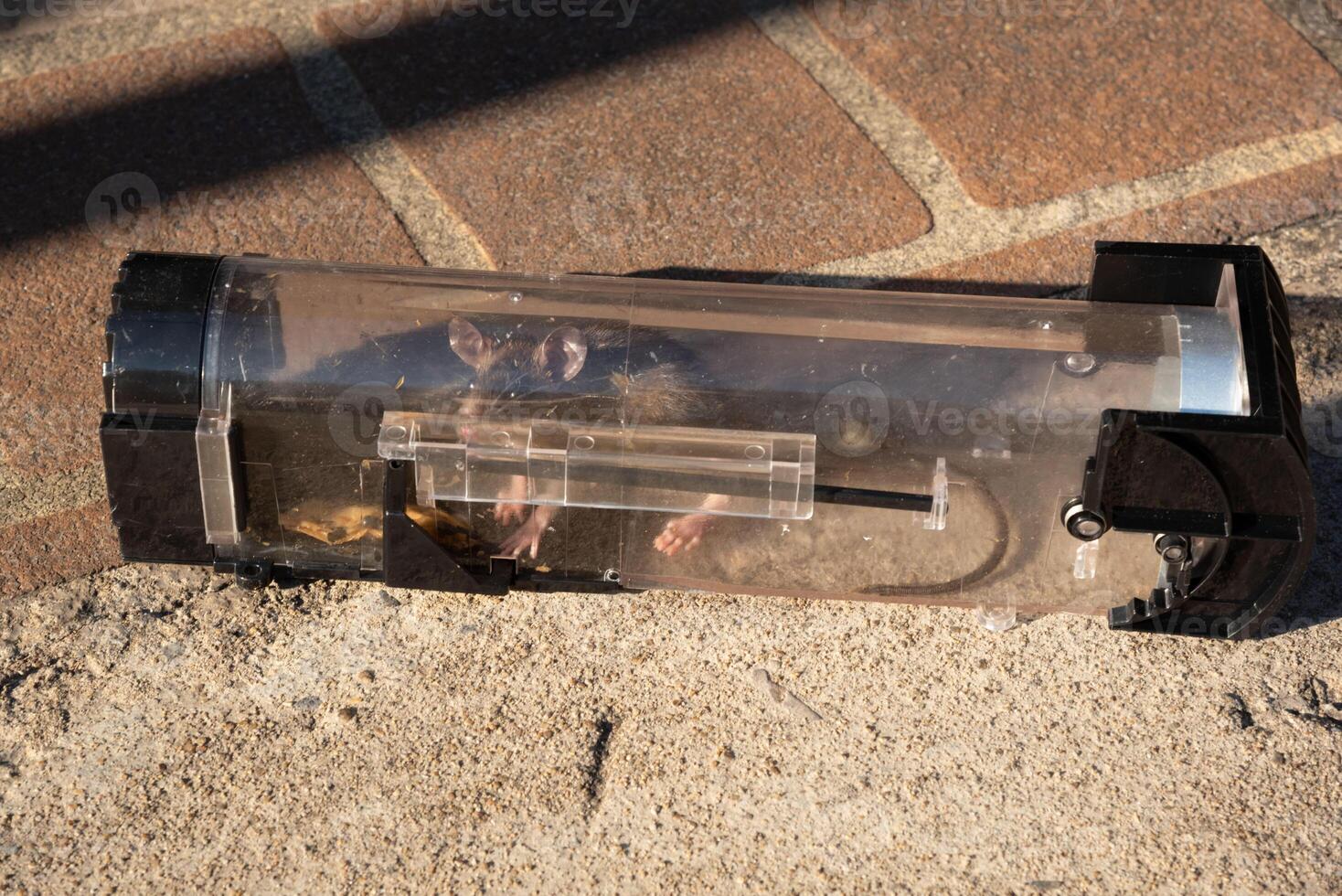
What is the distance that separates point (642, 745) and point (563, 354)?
549 mm

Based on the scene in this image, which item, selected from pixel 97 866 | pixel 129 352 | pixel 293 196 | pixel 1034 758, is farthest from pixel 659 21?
pixel 97 866

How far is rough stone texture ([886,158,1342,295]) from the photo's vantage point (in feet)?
7.55

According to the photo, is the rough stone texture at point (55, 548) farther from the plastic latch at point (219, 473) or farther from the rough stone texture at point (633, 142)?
the rough stone texture at point (633, 142)

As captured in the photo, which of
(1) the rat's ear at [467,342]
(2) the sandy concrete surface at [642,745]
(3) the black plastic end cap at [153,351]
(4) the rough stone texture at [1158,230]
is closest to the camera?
(2) the sandy concrete surface at [642,745]

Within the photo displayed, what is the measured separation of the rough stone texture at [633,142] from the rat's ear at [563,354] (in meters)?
0.46

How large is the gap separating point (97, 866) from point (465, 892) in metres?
0.44

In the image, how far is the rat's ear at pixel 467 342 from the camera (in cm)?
188

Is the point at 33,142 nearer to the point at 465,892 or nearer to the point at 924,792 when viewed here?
the point at 465,892

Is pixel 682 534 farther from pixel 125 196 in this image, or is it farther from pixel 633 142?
pixel 125 196

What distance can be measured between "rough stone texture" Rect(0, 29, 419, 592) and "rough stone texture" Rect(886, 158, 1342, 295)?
39.1 inches

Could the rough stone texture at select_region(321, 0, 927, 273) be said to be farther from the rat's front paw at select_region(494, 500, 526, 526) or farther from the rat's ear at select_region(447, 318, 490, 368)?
the rat's front paw at select_region(494, 500, 526, 526)

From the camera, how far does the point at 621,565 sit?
1914 mm

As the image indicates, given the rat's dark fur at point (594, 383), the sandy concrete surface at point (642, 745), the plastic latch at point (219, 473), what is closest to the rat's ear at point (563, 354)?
the rat's dark fur at point (594, 383)

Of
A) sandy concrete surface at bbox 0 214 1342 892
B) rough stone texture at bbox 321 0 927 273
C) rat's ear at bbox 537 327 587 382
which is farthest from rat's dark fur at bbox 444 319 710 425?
rough stone texture at bbox 321 0 927 273
